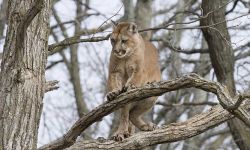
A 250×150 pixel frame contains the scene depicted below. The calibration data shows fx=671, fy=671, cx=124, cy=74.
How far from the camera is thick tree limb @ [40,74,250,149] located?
25.8 feet

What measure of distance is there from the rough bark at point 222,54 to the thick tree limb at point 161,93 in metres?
2.89

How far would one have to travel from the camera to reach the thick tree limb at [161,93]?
7.88 metres

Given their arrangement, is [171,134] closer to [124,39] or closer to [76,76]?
[124,39]

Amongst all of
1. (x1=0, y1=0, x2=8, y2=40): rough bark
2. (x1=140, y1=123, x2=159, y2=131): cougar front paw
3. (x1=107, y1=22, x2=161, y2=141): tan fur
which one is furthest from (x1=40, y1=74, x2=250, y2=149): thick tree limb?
(x1=0, y1=0, x2=8, y2=40): rough bark

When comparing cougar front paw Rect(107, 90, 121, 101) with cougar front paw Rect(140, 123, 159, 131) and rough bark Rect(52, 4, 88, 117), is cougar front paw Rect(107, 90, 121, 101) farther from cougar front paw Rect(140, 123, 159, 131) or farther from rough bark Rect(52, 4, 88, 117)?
rough bark Rect(52, 4, 88, 117)

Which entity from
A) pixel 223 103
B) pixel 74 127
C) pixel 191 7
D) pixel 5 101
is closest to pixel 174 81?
pixel 223 103

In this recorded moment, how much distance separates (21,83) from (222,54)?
4.60 meters

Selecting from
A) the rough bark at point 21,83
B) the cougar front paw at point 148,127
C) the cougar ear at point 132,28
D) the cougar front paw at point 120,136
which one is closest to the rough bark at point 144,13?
the cougar ear at point 132,28

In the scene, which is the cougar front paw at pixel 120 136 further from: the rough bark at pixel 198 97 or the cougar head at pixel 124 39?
the rough bark at pixel 198 97

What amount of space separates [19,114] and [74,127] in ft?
2.39

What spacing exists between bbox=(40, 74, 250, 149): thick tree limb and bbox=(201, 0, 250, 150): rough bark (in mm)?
2890

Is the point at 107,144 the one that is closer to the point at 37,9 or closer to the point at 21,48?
the point at 21,48

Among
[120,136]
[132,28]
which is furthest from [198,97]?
[120,136]

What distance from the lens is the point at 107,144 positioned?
8750 mm
